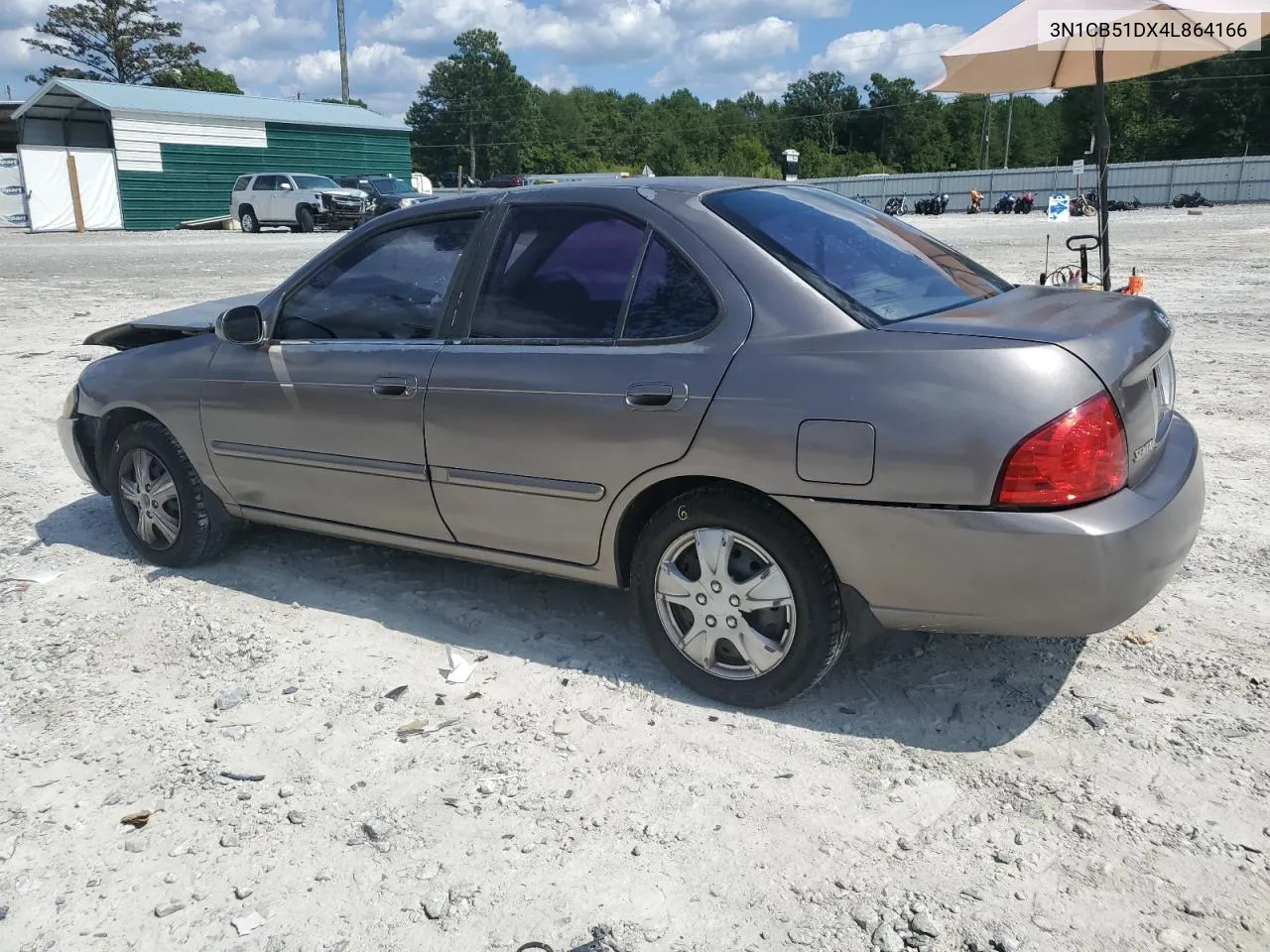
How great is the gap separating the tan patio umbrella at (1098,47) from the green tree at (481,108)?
304ft

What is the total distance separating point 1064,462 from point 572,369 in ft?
5.07

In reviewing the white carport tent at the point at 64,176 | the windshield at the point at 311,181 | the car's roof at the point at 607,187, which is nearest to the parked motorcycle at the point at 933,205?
the windshield at the point at 311,181

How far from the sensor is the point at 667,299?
3.36 m

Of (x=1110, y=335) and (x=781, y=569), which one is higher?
(x=1110, y=335)

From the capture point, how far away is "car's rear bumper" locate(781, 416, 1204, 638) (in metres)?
2.75

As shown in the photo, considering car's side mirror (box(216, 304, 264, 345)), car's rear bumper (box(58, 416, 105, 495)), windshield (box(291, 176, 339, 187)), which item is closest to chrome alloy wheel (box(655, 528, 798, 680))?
car's side mirror (box(216, 304, 264, 345))

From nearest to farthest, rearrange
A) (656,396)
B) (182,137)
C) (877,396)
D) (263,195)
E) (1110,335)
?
(877,396)
(1110,335)
(656,396)
(263,195)
(182,137)

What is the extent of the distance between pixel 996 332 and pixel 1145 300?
3.35 feet

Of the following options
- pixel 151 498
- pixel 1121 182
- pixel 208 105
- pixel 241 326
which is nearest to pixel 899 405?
pixel 241 326

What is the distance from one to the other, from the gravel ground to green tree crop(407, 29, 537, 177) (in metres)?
98.8

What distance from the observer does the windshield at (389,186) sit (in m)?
33.2

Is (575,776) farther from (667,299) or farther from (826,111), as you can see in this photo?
(826,111)

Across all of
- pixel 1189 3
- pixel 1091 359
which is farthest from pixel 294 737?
pixel 1189 3

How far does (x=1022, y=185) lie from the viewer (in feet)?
169
